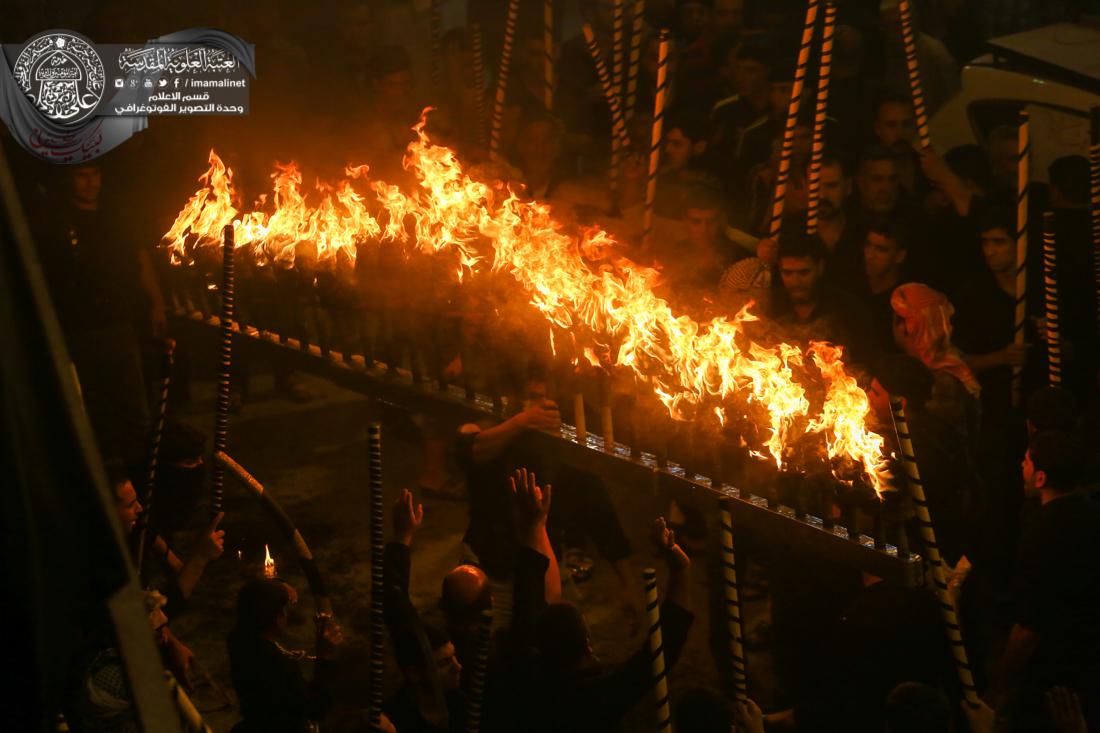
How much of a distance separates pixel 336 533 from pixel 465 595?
3618mm

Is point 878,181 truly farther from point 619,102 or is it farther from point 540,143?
point 540,143

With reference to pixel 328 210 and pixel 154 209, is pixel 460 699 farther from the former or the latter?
pixel 154 209

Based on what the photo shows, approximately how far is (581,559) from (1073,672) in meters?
3.65

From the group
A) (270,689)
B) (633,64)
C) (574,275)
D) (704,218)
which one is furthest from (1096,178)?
(270,689)

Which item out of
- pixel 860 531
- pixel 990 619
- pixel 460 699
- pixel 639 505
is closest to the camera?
pixel 460 699

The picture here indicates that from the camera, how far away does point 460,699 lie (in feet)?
14.3

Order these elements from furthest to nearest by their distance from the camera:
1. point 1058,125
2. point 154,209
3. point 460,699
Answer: point 1058,125 → point 154,209 → point 460,699

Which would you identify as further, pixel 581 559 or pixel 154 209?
pixel 154 209

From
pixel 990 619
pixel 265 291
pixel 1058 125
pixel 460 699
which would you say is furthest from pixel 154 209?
pixel 1058 125

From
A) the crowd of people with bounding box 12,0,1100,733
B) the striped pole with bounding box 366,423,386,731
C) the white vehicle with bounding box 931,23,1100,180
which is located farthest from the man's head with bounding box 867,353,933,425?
the white vehicle with bounding box 931,23,1100,180

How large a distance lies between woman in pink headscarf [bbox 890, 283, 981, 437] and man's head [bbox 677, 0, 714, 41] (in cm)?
477

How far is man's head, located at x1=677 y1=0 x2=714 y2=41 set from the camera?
35.1 feet

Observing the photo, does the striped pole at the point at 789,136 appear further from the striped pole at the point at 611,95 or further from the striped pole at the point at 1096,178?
the striped pole at the point at 1096,178

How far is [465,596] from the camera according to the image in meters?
4.75
